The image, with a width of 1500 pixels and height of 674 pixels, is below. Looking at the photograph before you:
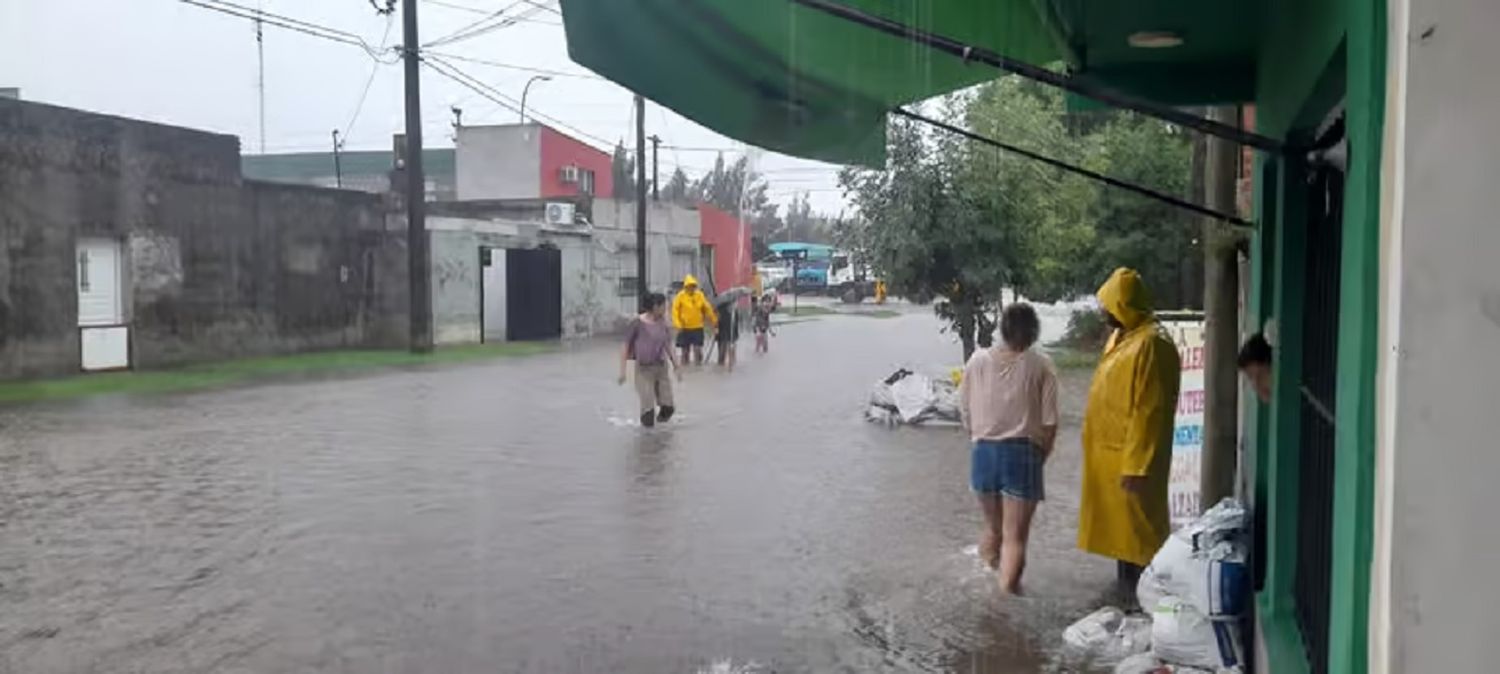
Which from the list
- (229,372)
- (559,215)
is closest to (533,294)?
(559,215)

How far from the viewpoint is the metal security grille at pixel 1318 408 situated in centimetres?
313

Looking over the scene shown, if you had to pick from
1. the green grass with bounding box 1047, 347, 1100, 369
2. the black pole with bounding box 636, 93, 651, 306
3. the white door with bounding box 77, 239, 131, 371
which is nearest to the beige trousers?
the green grass with bounding box 1047, 347, 1100, 369

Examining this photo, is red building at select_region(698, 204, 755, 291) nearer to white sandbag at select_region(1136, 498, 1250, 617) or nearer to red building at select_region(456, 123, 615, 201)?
red building at select_region(456, 123, 615, 201)

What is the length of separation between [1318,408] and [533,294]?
94.4 ft

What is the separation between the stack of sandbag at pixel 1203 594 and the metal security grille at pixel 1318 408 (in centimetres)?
39

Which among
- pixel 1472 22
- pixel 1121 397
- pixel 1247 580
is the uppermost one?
pixel 1472 22

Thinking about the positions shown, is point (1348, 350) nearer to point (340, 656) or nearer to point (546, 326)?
point (340, 656)

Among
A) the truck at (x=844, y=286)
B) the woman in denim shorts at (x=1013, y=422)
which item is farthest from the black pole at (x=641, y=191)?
the woman in denim shorts at (x=1013, y=422)

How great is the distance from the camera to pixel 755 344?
94.0ft

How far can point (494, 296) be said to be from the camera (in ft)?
98.8

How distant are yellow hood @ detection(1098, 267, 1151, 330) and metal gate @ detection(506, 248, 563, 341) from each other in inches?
989

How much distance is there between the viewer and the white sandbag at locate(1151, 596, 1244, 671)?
14.8ft

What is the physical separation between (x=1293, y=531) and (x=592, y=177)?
139 feet

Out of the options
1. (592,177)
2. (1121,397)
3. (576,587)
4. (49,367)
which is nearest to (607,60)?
(1121,397)
